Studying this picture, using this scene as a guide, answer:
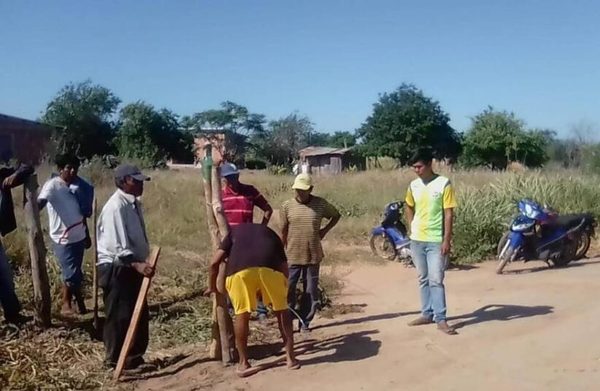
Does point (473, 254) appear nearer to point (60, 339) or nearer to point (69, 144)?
point (60, 339)

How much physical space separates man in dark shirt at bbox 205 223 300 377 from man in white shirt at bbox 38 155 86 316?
2515mm

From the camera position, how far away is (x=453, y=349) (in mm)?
6637

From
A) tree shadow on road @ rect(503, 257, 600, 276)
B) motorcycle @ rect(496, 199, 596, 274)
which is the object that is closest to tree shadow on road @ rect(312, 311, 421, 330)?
motorcycle @ rect(496, 199, 596, 274)

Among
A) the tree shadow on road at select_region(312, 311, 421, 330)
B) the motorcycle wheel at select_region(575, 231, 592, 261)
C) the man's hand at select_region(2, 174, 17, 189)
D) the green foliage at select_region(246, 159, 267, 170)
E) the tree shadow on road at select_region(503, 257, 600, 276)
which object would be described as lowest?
the tree shadow on road at select_region(503, 257, 600, 276)

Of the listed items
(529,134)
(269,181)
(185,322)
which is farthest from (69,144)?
(185,322)

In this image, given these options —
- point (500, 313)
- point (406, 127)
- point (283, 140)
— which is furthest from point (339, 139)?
point (500, 313)

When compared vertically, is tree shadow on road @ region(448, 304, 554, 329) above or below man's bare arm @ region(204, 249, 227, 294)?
below

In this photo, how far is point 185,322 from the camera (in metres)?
7.75

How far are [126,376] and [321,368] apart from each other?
164 centimetres

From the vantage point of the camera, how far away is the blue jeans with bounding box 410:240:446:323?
7.20 meters

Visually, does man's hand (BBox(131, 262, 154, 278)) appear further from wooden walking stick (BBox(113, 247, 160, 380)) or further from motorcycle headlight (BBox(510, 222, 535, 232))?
motorcycle headlight (BBox(510, 222, 535, 232))

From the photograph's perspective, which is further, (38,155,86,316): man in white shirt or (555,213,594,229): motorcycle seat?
(555,213,594,229): motorcycle seat

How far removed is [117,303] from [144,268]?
17.1 inches

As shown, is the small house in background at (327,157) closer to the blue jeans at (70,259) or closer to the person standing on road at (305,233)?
the blue jeans at (70,259)
